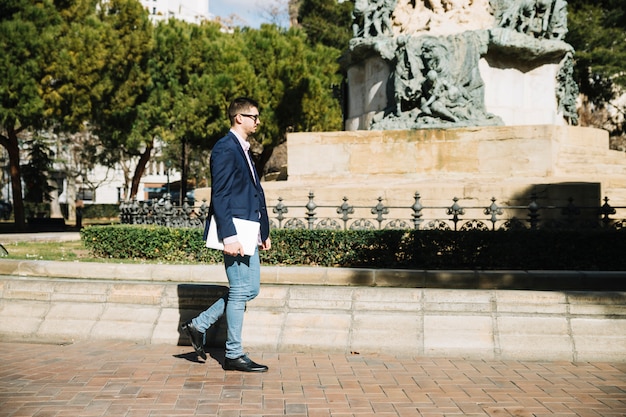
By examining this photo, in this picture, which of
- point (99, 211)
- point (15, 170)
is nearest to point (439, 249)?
point (15, 170)

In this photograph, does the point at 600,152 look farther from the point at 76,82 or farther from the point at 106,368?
the point at 76,82

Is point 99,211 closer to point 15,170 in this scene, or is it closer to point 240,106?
point 15,170

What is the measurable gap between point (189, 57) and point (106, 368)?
29813 millimetres

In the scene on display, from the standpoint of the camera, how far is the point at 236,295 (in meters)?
5.54

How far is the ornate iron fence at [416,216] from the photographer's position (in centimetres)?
1084

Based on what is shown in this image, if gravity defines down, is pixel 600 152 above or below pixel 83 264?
above

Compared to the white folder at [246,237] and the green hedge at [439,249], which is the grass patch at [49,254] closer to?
the green hedge at [439,249]

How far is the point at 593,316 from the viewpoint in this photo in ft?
20.1

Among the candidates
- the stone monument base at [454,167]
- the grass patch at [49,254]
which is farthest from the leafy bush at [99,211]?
the stone monument base at [454,167]

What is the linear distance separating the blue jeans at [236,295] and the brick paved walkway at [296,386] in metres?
0.26

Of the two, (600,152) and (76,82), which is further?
(76,82)

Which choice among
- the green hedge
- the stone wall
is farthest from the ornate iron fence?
the stone wall

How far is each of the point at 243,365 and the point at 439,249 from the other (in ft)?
17.2

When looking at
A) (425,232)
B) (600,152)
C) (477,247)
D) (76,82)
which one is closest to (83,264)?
(425,232)
